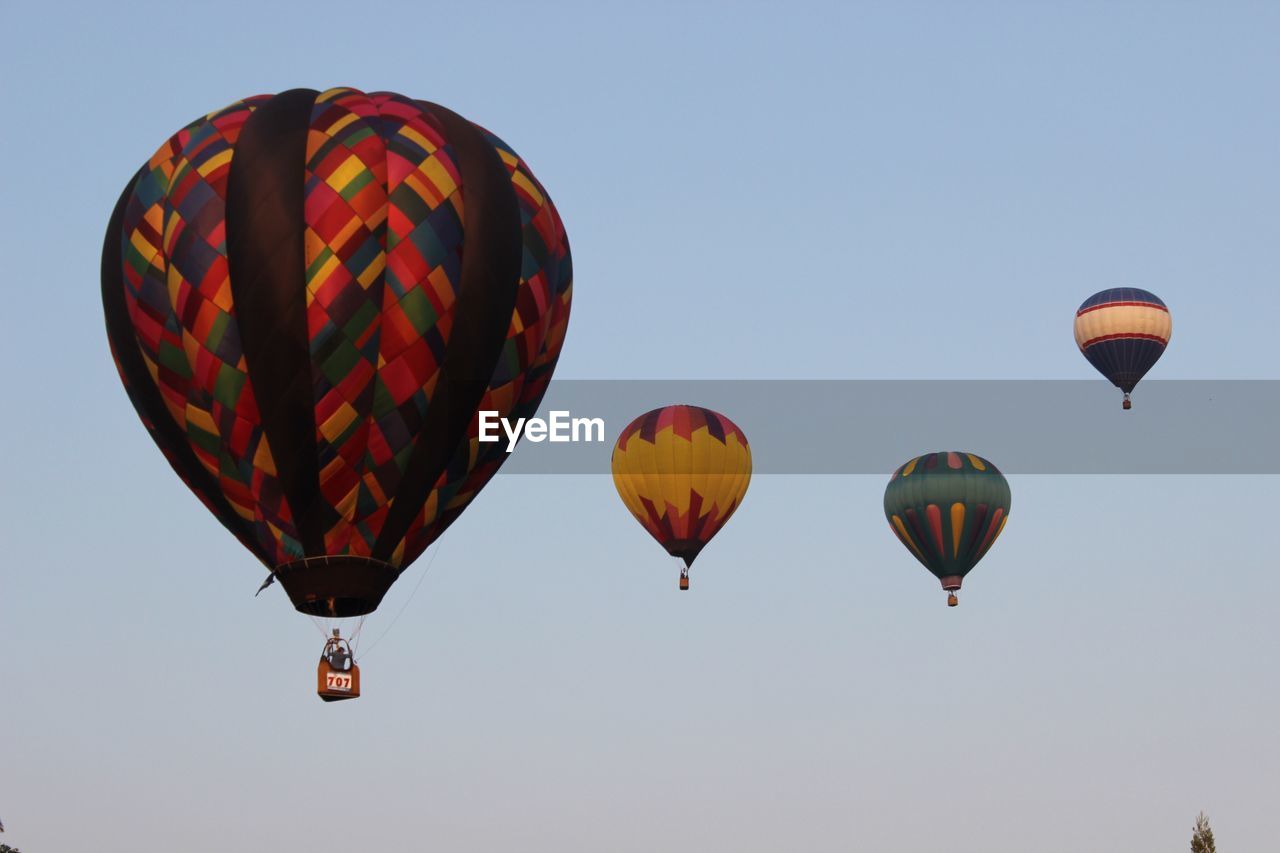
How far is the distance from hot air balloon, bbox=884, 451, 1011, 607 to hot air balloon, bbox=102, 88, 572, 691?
19.9 m

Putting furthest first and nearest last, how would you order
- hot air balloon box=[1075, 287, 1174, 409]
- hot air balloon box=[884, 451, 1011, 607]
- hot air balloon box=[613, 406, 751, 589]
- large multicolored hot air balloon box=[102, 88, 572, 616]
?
hot air balloon box=[1075, 287, 1174, 409] < hot air balloon box=[884, 451, 1011, 607] < hot air balloon box=[613, 406, 751, 589] < large multicolored hot air balloon box=[102, 88, 572, 616]

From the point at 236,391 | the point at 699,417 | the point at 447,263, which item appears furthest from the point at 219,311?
the point at 699,417

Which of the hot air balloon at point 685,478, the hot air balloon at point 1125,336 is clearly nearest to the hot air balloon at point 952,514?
the hot air balloon at point 1125,336

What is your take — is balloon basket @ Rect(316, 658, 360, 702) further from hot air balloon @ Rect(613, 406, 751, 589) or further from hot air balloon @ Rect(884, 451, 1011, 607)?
hot air balloon @ Rect(884, 451, 1011, 607)

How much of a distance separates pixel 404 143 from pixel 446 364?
310 centimetres

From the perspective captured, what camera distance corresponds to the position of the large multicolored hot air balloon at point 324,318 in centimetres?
3272

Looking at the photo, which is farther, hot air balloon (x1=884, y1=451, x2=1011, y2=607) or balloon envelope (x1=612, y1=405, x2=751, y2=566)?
hot air balloon (x1=884, y1=451, x2=1011, y2=607)

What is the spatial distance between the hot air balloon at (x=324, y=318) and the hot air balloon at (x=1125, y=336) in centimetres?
2238

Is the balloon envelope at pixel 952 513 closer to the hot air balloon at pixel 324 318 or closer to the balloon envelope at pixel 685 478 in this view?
the balloon envelope at pixel 685 478

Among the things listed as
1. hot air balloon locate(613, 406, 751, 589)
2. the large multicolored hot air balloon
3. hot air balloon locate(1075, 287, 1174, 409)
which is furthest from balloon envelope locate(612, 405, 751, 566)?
the large multicolored hot air balloon

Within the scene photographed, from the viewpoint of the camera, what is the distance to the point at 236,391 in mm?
32906

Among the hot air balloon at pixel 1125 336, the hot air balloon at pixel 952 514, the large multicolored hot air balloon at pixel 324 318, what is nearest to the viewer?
the large multicolored hot air balloon at pixel 324 318

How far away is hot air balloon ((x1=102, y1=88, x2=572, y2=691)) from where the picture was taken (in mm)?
32719

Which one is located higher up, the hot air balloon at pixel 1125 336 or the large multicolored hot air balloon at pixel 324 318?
the hot air balloon at pixel 1125 336
